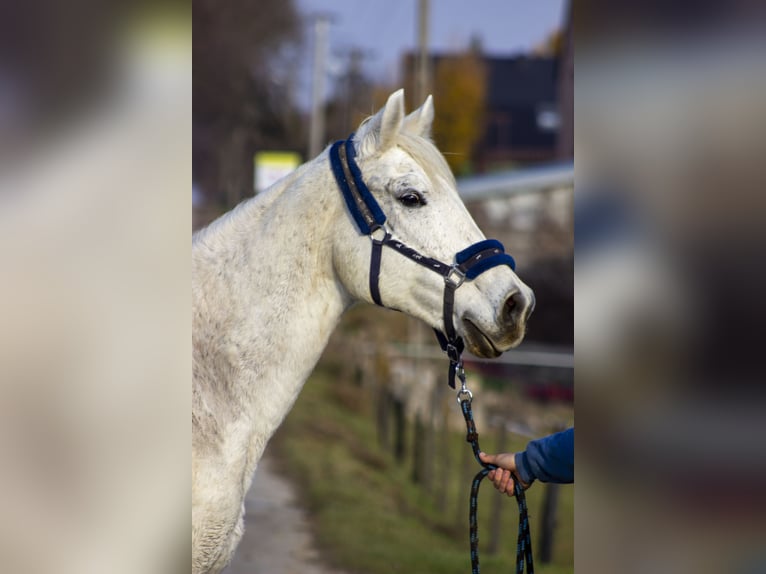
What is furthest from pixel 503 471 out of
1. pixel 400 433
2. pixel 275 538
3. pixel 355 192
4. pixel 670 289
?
pixel 400 433

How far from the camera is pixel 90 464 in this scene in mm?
1226

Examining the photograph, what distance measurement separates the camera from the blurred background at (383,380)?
6.38 meters

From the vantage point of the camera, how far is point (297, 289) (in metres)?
2.47

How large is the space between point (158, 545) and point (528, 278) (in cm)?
1453

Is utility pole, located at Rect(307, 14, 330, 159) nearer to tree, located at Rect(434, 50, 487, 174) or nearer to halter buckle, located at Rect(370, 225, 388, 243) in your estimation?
tree, located at Rect(434, 50, 487, 174)

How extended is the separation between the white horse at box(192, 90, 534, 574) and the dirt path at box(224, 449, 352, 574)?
2.73 meters

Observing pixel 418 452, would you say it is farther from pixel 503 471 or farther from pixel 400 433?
pixel 503 471

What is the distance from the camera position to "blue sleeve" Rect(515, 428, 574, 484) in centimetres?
231

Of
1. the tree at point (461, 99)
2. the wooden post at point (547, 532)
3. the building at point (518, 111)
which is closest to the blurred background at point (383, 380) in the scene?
the wooden post at point (547, 532)

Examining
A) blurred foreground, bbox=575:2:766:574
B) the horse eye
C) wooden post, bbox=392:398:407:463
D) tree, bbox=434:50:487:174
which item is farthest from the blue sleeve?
tree, bbox=434:50:487:174

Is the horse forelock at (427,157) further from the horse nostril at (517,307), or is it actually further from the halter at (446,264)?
the horse nostril at (517,307)

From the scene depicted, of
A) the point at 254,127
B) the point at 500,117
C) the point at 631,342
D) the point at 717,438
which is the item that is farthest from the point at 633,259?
the point at 500,117

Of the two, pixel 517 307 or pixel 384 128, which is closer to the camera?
pixel 517 307

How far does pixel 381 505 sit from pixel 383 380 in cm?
475
